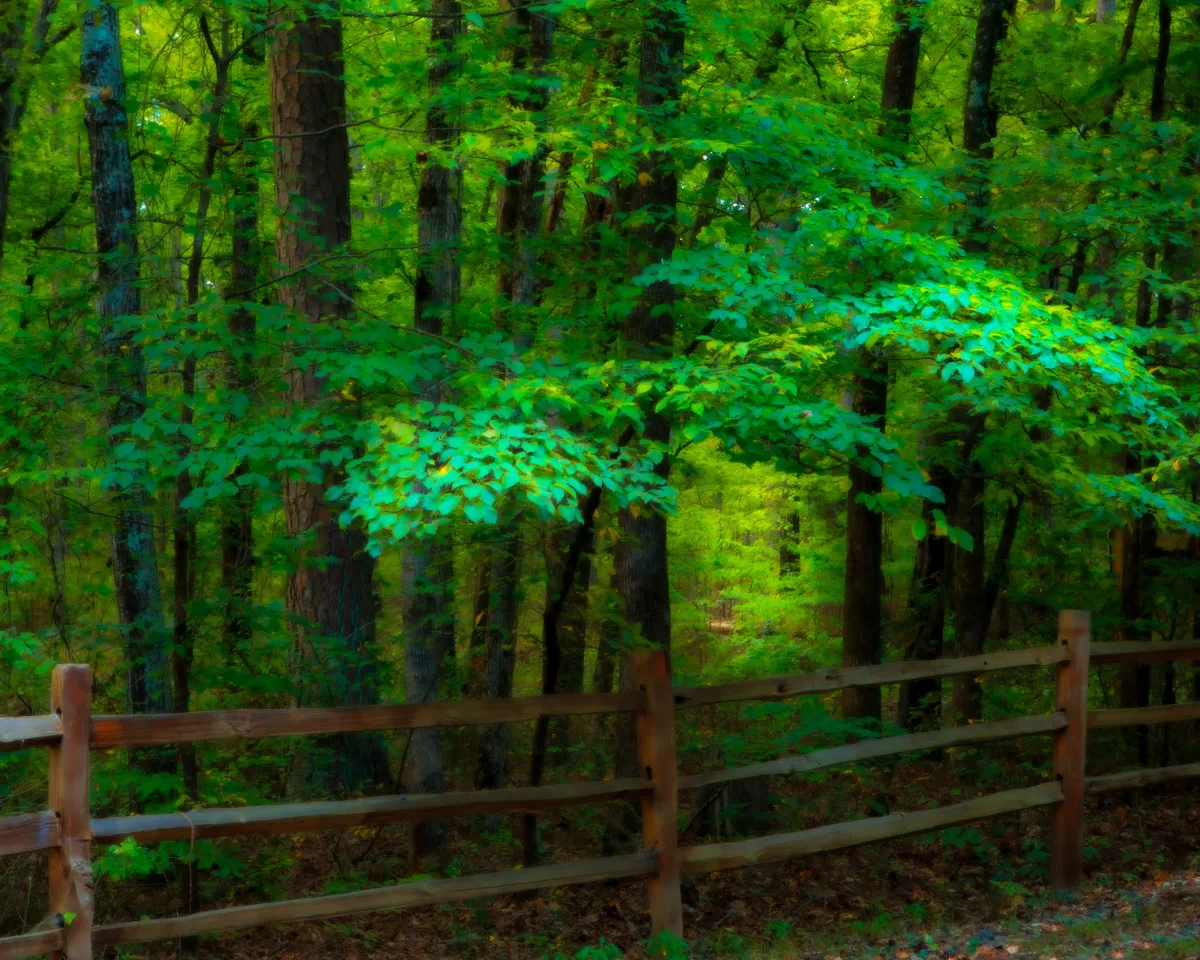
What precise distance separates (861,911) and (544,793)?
309 centimetres

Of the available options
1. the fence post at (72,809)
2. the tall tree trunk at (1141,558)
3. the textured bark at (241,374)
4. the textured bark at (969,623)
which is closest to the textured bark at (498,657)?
the textured bark at (241,374)

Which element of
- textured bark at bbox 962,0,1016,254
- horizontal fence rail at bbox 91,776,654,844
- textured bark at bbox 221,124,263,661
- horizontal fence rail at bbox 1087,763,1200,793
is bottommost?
horizontal fence rail at bbox 1087,763,1200,793

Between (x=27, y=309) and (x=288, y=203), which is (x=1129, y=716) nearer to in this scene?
(x=288, y=203)

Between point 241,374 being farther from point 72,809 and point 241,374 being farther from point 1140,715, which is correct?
point 1140,715

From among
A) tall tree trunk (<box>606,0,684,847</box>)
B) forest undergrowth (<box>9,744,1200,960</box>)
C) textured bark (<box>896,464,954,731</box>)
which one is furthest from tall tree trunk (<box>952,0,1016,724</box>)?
forest undergrowth (<box>9,744,1200,960</box>)

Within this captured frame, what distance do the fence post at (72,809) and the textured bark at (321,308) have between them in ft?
10.4

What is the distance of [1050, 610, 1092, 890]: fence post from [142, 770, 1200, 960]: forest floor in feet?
0.68

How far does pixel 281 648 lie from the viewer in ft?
24.8

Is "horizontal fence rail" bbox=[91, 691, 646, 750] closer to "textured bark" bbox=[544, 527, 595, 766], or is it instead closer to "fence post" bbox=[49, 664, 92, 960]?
"fence post" bbox=[49, 664, 92, 960]

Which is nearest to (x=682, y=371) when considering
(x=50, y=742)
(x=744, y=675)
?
(x=50, y=742)

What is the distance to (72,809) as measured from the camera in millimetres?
4562

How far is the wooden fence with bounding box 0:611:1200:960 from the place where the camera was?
4.57 metres

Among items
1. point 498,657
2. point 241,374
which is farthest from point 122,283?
point 498,657

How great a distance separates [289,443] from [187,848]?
2605 millimetres
